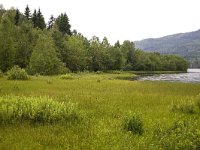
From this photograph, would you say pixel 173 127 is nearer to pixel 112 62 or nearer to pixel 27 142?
pixel 27 142

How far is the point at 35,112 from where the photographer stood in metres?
13.4

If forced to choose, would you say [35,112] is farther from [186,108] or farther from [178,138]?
[186,108]

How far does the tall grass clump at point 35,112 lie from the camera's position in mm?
13048

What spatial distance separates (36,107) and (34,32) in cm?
6738

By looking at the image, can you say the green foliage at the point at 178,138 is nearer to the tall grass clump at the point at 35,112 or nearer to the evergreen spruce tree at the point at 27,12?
the tall grass clump at the point at 35,112

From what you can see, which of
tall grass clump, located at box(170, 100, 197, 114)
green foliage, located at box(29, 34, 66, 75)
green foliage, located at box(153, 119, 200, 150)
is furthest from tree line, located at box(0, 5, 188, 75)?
green foliage, located at box(153, 119, 200, 150)

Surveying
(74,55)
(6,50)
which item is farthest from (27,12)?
(6,50)

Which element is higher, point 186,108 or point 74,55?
point 74,55

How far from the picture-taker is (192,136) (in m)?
9.70

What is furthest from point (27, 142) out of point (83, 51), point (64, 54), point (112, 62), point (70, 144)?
point (112, 62)

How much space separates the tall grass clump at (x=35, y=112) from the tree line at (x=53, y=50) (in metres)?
50.7

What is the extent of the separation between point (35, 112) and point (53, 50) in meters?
56.5


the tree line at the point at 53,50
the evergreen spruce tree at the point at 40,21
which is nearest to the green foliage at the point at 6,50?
the tree line at the point at 53,50

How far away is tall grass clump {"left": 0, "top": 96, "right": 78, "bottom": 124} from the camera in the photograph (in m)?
13.0
